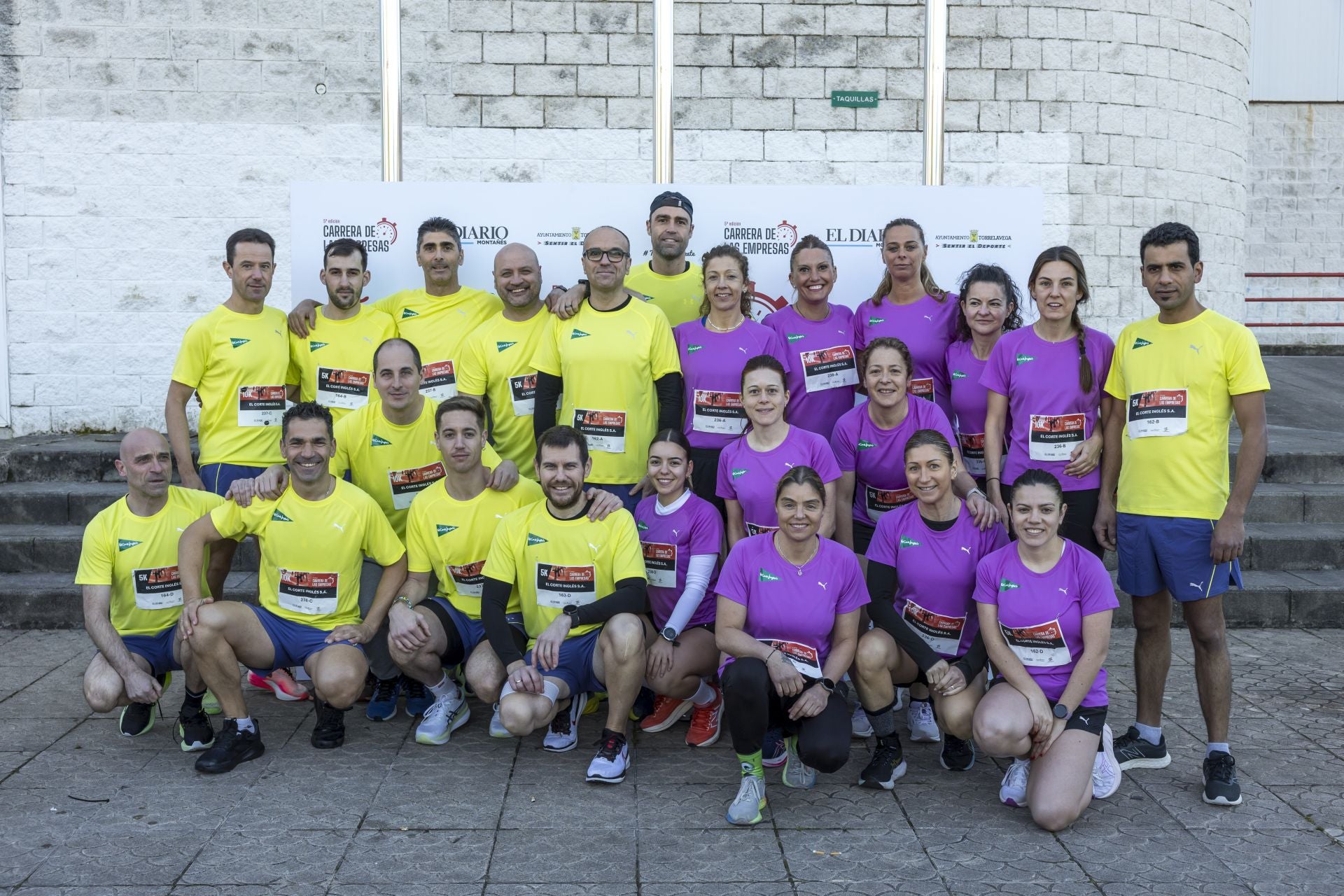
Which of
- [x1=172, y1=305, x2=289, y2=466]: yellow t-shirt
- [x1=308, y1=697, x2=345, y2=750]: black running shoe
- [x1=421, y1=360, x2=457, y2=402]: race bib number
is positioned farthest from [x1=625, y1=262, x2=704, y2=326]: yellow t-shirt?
[x1=308, y1=697, x2=345, y2=750]: black running shoe

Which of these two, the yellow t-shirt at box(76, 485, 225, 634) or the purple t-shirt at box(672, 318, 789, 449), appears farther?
the purple t-shirt at box(672, 318, 789, 449)

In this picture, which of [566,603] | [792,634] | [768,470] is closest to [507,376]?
[566,603]

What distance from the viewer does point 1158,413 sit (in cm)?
411

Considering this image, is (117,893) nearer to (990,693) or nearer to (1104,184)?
(990,693)

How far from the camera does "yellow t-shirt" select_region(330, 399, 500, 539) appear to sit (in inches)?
193

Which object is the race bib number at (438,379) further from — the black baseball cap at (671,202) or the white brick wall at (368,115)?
the white brick wall at (368,115)

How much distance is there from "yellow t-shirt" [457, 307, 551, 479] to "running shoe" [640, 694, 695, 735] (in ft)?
3.80

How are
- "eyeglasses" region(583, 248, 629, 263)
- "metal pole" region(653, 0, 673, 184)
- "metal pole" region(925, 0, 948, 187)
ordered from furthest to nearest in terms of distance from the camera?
"metal pole" region(653, 0, 673, 184), "metal pole" region(925, 0, 948, 187), "eyeglasses" region(583, 248, 629, 263)

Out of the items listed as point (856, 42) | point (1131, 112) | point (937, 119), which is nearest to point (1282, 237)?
point (1131, 112)

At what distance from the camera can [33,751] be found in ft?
14.1

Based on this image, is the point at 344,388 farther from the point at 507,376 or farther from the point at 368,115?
the point at 368,115

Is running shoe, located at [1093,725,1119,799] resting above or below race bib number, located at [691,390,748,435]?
below

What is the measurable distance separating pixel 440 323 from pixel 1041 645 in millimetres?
3013

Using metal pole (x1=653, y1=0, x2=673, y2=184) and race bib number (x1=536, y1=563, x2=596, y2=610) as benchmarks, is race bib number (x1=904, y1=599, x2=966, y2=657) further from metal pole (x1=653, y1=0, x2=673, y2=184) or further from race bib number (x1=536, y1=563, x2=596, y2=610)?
metal pole (x1=653, y1=0, x2=673, y2=184)
